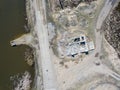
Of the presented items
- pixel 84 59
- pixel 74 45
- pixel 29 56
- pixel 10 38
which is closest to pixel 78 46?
pixel 74 45

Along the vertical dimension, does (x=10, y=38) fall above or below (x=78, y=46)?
above

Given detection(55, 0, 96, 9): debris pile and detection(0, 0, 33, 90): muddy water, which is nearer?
detection(0, 0, 33, 90): muddy water

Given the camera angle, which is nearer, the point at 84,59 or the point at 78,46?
the point at 84,59

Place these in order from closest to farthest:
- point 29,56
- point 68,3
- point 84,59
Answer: point 84,59, point 29,56, point 68,3

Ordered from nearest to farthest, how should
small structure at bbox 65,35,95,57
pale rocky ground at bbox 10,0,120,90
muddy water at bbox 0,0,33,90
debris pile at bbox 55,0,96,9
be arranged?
pale rocky ground at bbox 10,0,120,90
small structure at bbox 65,35,95,57
muddy water at bbox 0,0,33,90
debris pile at bbox 55,0,96,9

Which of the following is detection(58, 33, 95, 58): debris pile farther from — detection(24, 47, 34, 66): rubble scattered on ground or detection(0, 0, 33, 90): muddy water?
detection(0, 0, 33, 90): muddy water

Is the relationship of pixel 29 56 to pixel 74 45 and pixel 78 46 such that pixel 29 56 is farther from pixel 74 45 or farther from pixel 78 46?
pixel 78 46

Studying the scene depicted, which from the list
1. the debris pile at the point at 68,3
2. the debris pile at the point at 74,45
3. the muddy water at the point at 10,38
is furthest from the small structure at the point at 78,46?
the muddy water at the point at 10,38

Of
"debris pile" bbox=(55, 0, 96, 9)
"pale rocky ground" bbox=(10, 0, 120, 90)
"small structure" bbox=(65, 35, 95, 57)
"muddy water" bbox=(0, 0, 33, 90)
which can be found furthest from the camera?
"debris pile" bbox=(55, 0, 96, 9)

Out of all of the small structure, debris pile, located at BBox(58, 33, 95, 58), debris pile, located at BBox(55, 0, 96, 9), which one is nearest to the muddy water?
debris pile, located at BBox(58, 33, 95, 58)

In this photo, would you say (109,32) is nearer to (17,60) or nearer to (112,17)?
(112,17)
